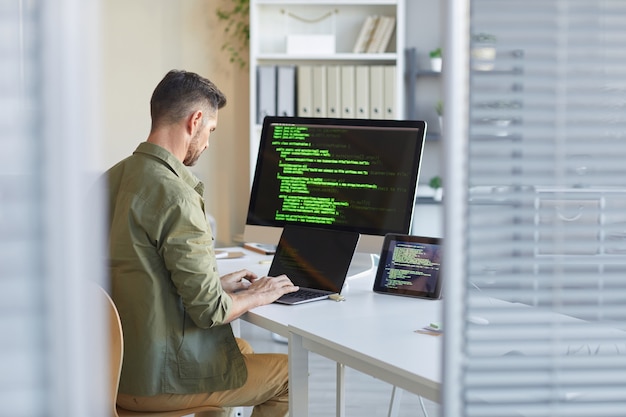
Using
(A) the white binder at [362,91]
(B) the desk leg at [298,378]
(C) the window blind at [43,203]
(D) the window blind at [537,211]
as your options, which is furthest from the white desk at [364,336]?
(A) the white binder at [362,91]

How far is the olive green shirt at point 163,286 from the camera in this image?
1.95m

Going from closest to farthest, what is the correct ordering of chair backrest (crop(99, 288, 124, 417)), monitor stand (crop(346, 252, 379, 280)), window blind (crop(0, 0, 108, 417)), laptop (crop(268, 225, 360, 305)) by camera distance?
window blind (crop(0, 0, 108, 417)) → chair backrest (crop(99, 288, 124, 417)) → laptop (crop(268, 225, 360, 305)) → monitor stand (crop(346, 252, 379, 280))

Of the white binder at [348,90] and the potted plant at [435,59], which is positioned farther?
the potted plant at [435,59]

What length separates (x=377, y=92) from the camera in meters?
4.82

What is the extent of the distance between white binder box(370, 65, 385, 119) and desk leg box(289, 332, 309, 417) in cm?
293

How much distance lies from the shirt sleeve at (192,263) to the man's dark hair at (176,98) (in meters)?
0.33

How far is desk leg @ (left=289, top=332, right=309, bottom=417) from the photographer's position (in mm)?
2008

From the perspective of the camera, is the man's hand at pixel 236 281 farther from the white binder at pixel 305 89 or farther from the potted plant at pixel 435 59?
the potted plant at pixel 435 59

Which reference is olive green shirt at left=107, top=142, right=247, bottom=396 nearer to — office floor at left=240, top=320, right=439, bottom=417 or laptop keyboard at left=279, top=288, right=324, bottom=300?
laptop keyboard at left=279, top=288, right=324, bottom=300

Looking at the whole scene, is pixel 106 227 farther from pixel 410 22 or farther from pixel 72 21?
pixel 410 22

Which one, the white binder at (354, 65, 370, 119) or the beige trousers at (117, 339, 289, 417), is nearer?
the beige trousers at (117, 339, 289, 417)

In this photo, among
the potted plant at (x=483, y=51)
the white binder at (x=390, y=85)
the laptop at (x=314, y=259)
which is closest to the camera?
the potted plant at (x=483, y=51)

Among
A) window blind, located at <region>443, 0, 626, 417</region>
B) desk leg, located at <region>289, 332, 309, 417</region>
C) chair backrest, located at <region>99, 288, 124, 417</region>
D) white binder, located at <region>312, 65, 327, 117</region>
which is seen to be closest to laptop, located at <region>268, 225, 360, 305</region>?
desk leg, located at <region>289, 332, 309, 417</region>

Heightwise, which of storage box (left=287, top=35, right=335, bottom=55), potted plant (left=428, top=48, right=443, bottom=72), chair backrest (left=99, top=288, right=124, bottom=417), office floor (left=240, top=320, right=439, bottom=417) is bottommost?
office floor (left=240, top=320, right=439, bottom=417)
